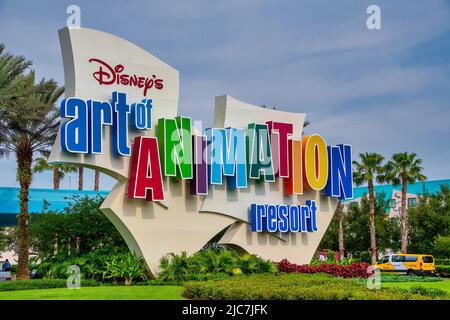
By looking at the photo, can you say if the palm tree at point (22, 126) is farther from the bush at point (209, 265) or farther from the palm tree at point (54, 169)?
the palm tree at point (54, 169)

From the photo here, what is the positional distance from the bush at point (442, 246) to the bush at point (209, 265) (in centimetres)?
2267

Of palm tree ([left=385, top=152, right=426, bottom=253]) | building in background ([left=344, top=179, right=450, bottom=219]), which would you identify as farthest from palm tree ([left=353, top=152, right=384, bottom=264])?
building in background ([left=344, top=179, right=450, bottom=219])

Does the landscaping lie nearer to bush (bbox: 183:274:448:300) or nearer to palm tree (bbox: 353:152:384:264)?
bush (bbox: 183:274:448:300)

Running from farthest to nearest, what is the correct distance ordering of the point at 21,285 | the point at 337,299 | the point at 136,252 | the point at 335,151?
the point at 335,151
the point at 136,252
the point at 21,285
the point at 337,299

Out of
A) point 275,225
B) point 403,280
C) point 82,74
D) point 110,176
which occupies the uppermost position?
point 82,74

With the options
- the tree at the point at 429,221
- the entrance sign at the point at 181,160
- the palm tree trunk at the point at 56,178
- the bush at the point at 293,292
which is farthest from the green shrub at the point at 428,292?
the palm tree trunk at the point at 56,178

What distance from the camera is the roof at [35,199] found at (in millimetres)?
44134

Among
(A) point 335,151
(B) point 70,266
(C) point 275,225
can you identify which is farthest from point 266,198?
(B) point 70,266

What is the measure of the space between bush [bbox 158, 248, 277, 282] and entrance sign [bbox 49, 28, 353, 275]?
1.65 ft

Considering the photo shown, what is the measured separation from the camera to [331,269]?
31203 millimetres

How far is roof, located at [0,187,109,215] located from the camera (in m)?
44.1

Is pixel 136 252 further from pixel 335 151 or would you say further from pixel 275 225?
pixel 335 151

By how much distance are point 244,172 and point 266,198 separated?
197 centimetres

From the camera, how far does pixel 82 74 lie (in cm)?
2578
